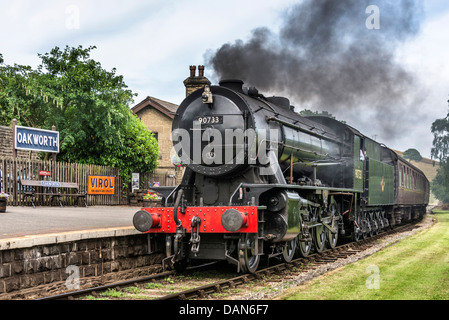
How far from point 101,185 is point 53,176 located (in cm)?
341

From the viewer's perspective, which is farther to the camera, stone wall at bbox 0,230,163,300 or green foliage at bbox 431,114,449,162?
green foliage at bbox 431,114,449,162

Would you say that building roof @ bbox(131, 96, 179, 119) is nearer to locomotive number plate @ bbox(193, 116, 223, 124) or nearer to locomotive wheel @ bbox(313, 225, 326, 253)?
locomotive wheel @ bbox(313, 225, 326, 253)

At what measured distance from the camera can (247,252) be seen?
8.68 metres

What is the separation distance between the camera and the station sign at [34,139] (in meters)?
17.2

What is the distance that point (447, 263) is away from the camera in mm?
9945

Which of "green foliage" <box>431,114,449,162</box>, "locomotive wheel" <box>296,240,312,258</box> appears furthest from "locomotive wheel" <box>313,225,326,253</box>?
"green foliage" <box>431,114,449,162</box>

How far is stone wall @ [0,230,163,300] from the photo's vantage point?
22.7ft

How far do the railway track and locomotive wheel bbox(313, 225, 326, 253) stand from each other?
0.24 metres

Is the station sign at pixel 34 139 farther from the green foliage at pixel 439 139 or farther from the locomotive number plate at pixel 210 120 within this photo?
the green foliage at pixel 439 139

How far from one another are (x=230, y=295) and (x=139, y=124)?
19.5 meters

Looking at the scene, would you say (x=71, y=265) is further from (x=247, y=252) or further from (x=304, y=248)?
(x=304, y=248)

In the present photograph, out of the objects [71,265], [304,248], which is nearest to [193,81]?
[304,248]

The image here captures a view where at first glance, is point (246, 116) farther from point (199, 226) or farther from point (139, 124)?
point (139, 124)
